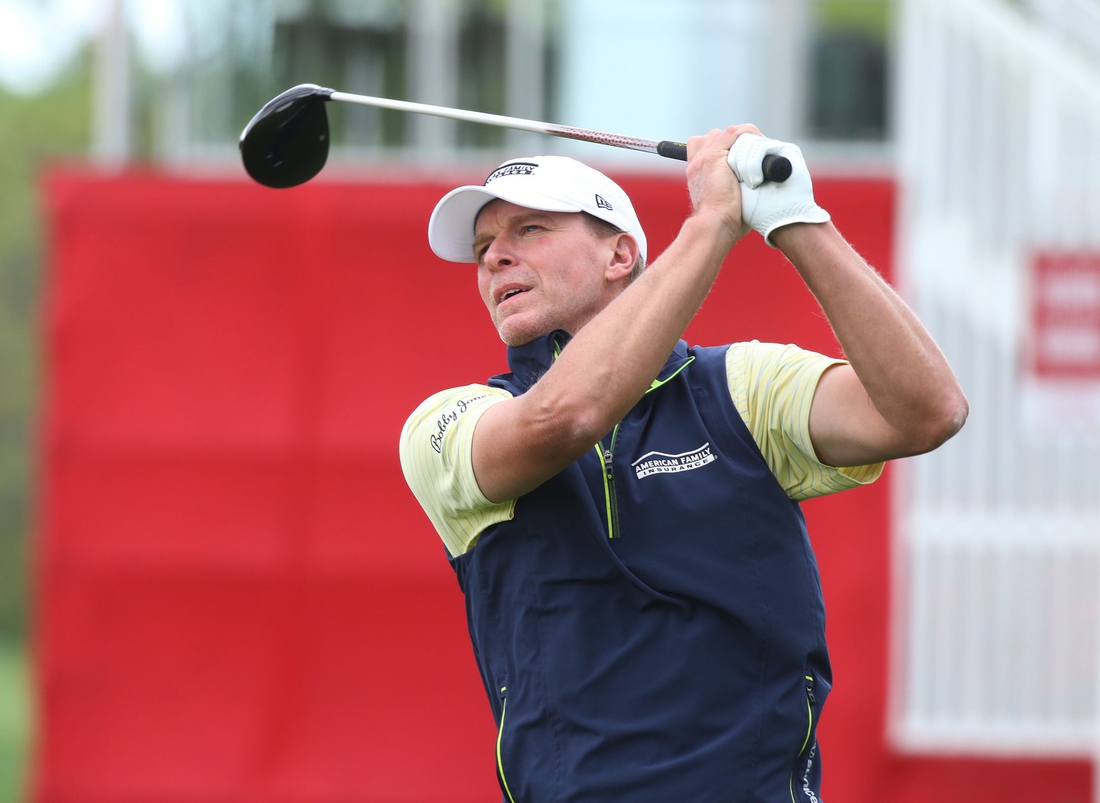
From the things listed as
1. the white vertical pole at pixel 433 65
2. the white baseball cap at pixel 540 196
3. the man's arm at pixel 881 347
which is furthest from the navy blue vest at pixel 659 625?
the white vertical pole at pixel 433 65

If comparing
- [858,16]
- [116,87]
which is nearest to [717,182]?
[116,87]

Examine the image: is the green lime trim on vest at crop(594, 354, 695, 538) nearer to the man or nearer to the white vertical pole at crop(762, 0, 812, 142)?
the man

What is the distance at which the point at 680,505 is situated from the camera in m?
2.29

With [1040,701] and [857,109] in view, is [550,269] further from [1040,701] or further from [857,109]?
[857,109]

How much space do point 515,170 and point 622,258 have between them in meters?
0.27

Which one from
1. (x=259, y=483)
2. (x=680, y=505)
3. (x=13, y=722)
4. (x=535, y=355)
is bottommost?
(x=13, y=722)

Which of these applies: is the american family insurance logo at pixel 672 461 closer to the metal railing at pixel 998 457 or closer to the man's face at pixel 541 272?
the man's face at pixel 541 272

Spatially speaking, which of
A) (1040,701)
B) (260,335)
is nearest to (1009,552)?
(1040,701)

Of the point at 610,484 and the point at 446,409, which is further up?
the point at 446,409

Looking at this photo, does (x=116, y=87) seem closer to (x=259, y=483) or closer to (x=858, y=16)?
(x=259, y=483)

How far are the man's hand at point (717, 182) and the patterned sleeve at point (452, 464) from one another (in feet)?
1.59

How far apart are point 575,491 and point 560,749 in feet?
1.38

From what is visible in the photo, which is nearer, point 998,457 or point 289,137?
point 289,137

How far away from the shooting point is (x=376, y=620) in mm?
6070
